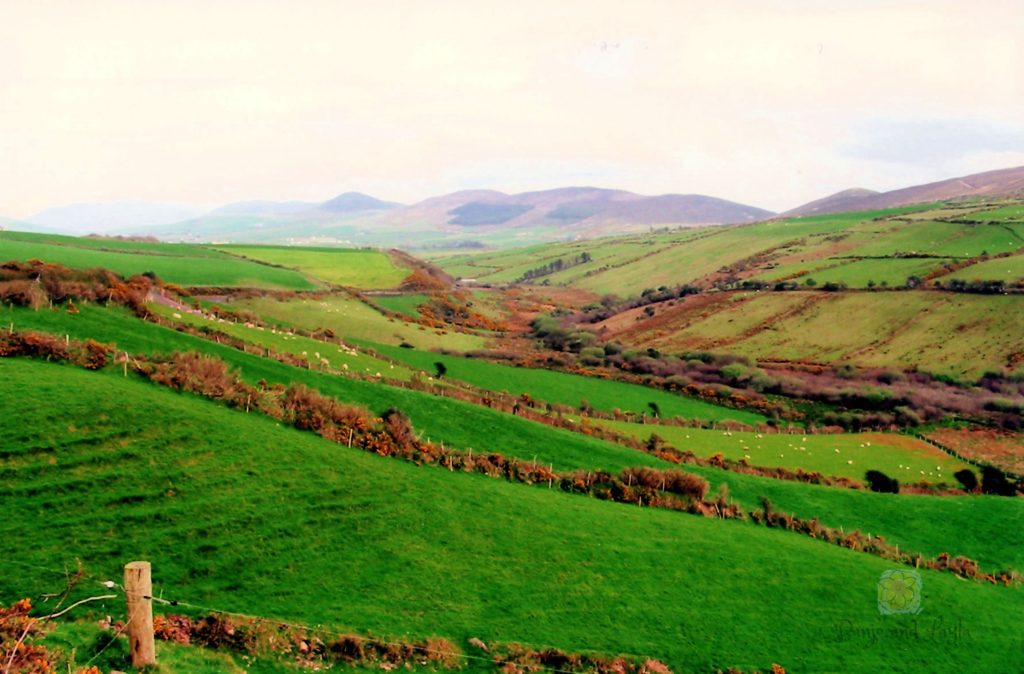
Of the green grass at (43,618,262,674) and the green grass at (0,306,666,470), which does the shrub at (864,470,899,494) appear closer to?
the green grass at (0,306,666,470)

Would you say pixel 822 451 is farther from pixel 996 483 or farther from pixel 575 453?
pixel 575 453

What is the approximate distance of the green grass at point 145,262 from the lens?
8744 centimetres

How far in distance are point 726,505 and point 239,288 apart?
7332 cm

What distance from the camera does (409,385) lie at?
44.8 m

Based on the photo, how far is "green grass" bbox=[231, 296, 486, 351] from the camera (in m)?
77.8

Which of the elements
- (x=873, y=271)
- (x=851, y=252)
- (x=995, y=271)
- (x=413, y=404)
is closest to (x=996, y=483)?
(x=413, y=404)

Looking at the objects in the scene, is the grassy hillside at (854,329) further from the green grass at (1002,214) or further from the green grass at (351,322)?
the green grass at (1002,214)

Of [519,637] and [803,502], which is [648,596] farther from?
[803,502]

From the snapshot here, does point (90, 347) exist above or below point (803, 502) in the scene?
above

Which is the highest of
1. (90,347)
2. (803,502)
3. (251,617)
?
(90,347)

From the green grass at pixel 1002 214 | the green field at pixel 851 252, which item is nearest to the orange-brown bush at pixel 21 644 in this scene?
the green field at pixel 851 252

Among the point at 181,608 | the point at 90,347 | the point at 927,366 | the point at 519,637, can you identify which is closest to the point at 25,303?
the point at 90,347

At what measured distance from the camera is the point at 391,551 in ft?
70.5

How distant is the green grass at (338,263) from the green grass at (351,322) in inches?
1431
